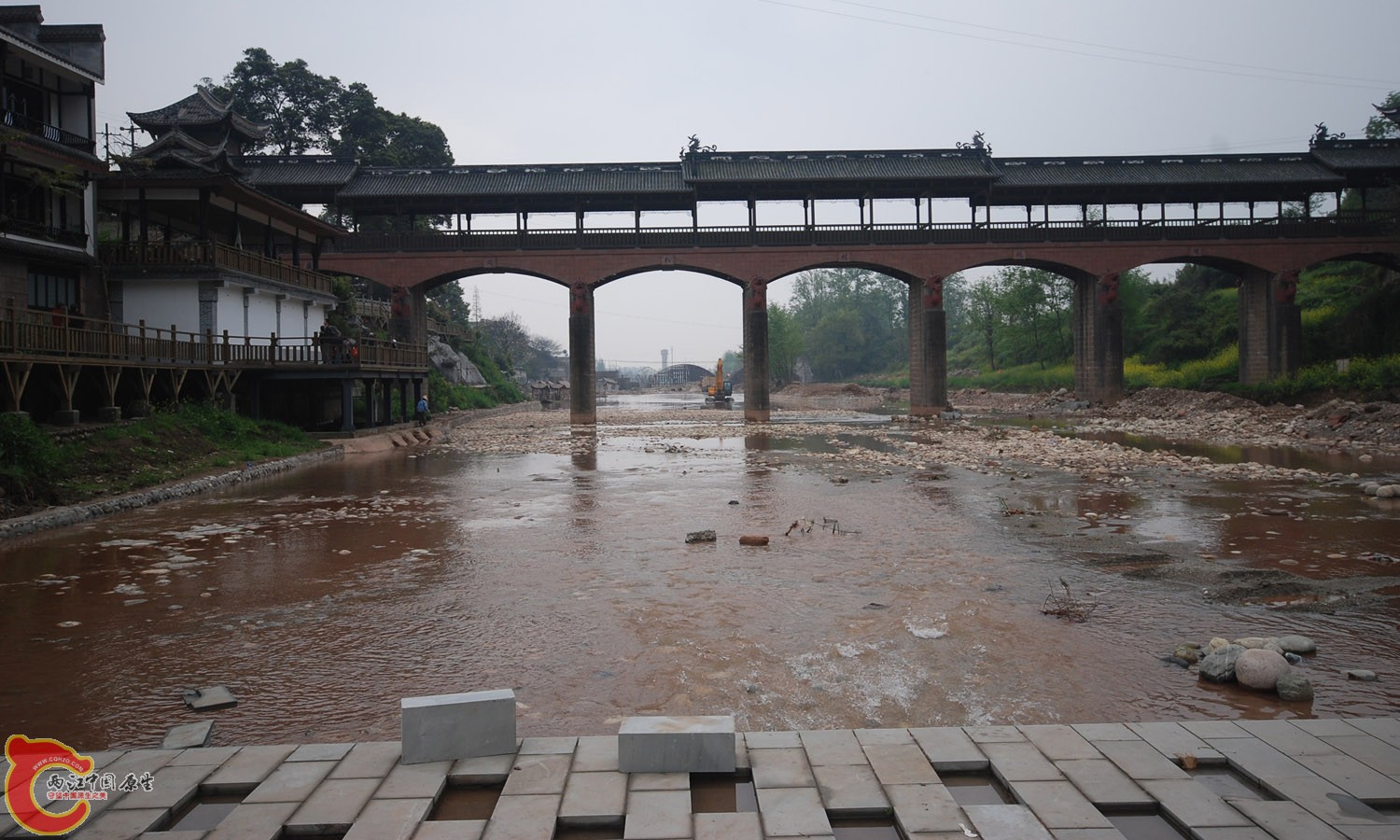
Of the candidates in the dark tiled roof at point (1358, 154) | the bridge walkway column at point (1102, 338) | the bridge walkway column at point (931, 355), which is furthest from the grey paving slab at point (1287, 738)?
the dark tiled roof at point (1358, 154)

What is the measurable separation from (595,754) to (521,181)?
134ft

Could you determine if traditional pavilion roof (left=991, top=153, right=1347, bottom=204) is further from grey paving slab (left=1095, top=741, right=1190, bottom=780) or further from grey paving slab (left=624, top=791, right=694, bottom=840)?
grey paving slab (left=624, top=791, right=694, bottom=840)

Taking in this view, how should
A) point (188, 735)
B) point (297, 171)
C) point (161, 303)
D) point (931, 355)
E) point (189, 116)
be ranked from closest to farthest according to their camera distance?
1. point (188, 735)
2. point (161, 303)
3. point (189, 116)
4. point (297, 171)
5. point (931, 355)

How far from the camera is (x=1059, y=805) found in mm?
3967

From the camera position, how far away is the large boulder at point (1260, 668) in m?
5.69

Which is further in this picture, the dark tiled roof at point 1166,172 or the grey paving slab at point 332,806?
the dark tiled roof at point 1166,172

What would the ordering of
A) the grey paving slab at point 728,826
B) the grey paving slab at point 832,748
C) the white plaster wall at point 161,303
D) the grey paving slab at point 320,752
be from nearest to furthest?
the grey paving slab at point 728,826 < the grey paving slab at point 832,748 < the grey paving slab at point 320,752 < the white plaster wall at point 161,303

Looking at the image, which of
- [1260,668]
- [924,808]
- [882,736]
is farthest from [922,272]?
[924,808]

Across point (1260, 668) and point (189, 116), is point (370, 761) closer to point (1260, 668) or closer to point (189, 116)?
point (1260, 668)

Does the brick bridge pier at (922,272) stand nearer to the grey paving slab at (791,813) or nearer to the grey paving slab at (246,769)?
the grey paving slab at (246,769)

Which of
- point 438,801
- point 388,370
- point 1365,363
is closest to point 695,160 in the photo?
point 388,370

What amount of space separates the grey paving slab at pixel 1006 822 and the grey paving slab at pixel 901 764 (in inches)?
11.8

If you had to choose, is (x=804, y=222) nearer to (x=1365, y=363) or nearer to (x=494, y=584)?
(x=1365, y=363)

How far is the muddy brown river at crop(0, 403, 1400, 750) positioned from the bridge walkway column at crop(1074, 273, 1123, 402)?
28744 millimetres
